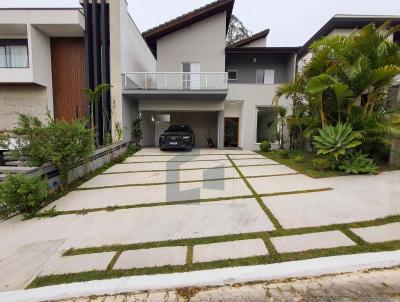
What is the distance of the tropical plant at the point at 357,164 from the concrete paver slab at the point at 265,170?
1530 millimetres

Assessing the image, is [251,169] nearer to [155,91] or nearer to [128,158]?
[128,158]

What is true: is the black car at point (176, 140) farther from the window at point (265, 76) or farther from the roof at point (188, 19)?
the window at point (265, 76)

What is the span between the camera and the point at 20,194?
4262 mm

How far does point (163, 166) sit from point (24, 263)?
5947 mm

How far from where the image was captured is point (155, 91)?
12.2 meters

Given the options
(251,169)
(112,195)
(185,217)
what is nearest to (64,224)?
(112,195)

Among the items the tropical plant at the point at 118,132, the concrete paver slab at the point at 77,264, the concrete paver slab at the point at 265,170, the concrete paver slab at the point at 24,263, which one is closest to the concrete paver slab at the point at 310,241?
the concrete paver slab at the point at 77,264

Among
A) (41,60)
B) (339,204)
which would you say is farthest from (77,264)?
(41,60)

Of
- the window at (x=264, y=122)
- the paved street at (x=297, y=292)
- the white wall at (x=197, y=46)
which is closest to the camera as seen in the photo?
the paved street at (x=297, y=292)

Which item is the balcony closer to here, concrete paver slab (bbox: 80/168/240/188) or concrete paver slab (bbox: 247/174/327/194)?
concrete paver slab (bbox: 80/168/240/188)

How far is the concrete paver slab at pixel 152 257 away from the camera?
2.74 meters

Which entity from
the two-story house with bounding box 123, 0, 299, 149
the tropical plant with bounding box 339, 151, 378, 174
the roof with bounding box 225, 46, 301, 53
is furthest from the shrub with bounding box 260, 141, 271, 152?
the roof with bounding box 225, 46, 301, 53

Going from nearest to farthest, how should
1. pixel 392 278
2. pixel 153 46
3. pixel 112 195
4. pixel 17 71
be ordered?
pixel 392 278
pixel 112 195
pixel 17 71
pixel 153 46

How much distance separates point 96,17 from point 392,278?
1488 cm
